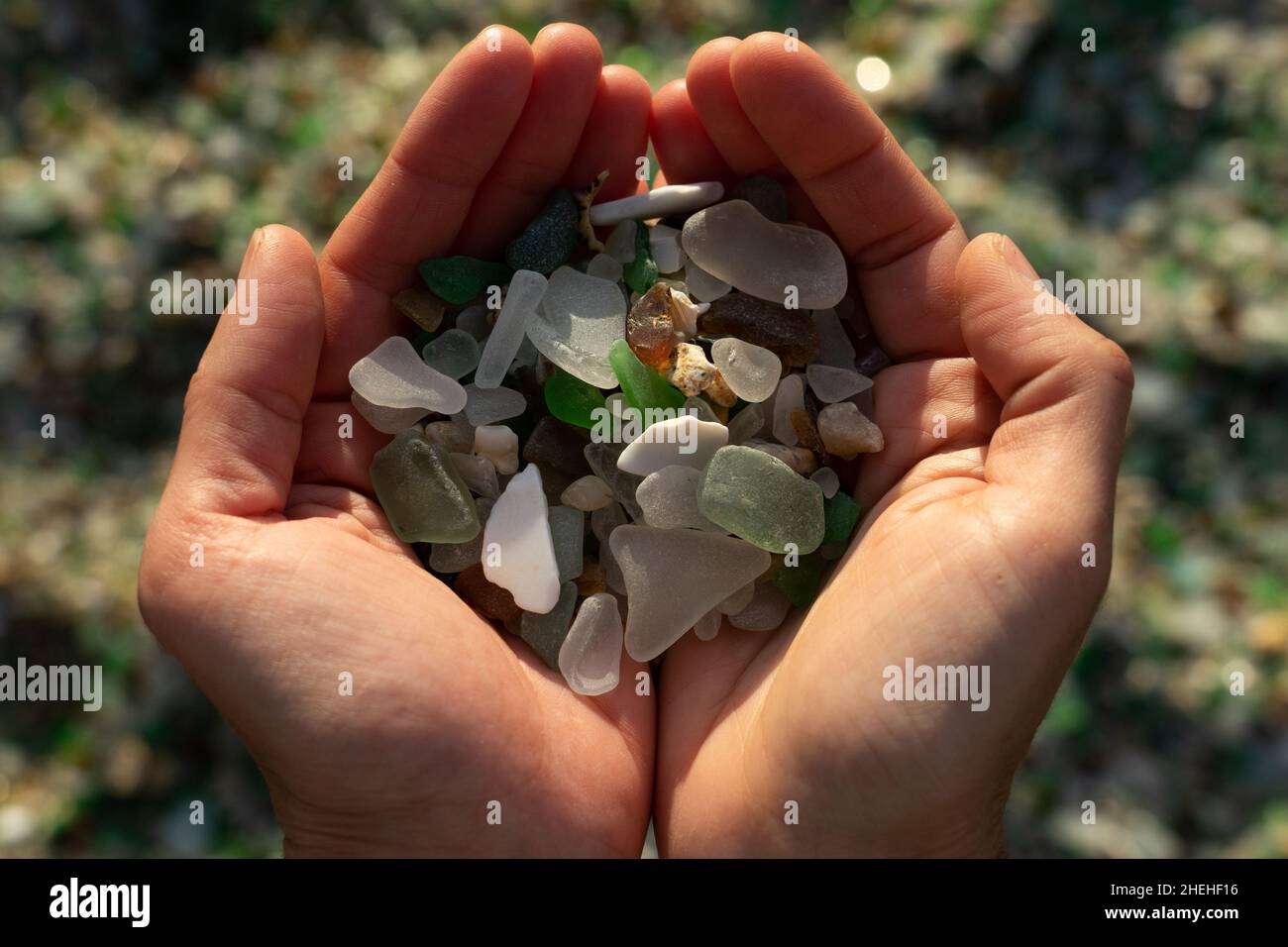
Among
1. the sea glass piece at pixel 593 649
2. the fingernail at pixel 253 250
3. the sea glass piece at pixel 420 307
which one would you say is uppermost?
the fingernail at pixel 253 250

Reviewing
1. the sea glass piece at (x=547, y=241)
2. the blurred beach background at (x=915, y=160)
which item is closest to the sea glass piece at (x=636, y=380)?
the sea glass piece at (x=547, y=241)

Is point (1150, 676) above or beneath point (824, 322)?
beneath

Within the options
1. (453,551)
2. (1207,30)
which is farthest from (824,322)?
Result: (1207,30)

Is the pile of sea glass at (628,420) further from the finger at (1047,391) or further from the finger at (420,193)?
the finger at (1047,391)

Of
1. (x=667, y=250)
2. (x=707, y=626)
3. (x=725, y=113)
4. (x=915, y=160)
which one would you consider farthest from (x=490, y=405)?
(x=915, y=160)

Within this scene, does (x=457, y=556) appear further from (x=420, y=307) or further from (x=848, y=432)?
(x=848, y=432)
